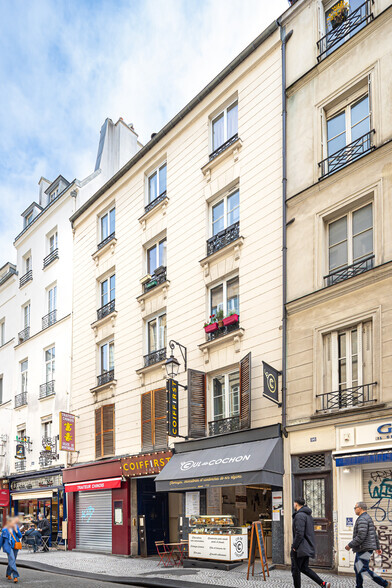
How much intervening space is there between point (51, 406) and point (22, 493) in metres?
4.50

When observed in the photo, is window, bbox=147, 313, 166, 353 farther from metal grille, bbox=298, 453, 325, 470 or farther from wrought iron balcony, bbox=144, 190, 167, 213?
metal grille, bbox=298, 453, 325, 470

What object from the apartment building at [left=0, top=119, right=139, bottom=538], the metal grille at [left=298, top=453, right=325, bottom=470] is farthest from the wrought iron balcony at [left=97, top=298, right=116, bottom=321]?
the metal grille at [left=298, top=453, right=325, bottom=470]

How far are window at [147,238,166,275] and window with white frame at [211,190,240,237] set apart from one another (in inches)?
98.4

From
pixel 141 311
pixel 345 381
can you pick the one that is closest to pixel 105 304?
pixel 141 311

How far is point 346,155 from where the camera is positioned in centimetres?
1498

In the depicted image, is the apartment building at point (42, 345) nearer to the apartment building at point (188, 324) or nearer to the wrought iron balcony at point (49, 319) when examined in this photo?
the wrought iron balcony at point (49, 319)

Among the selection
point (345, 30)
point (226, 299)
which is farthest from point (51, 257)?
point (345, 30)

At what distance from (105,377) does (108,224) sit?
233 inches

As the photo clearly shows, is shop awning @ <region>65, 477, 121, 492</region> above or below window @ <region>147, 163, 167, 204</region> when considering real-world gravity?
below

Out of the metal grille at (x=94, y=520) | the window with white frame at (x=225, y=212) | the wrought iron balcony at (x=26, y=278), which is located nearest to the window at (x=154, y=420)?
the metal grille at (x=94, y=520)

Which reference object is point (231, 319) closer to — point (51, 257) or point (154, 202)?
point (154, 202)

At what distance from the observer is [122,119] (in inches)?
1193

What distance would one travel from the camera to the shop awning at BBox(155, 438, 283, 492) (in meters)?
14.6

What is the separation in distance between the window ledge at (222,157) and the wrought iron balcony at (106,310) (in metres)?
6.43
